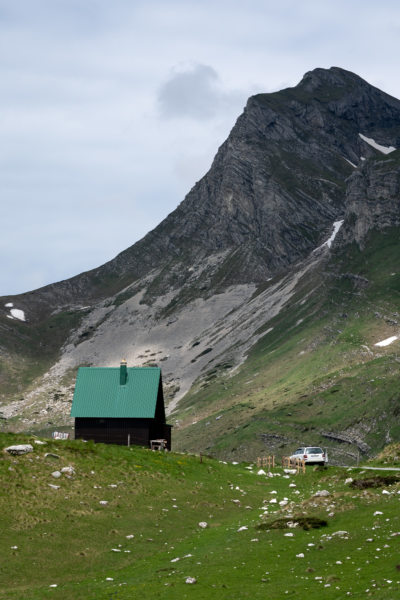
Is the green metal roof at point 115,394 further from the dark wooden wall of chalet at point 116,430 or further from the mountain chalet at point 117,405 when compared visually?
the dark wooden wall of chalet at point 116,430

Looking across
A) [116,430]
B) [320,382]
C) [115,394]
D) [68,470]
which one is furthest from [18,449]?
[320,382]

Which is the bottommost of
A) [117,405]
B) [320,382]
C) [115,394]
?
[117,405]

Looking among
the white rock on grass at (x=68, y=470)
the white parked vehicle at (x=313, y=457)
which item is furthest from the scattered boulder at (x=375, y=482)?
the white parked vehicle at (x=313, y=457)

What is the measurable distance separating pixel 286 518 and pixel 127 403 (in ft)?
119

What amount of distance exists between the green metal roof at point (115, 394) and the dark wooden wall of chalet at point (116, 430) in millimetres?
920

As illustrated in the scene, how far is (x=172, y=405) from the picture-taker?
18825cm

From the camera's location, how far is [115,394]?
73688 mm

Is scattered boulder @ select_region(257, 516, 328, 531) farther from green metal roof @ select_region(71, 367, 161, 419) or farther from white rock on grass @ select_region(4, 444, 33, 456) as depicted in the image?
green metal roof @ select_region(71, 367, 161, 419)

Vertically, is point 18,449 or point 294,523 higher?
point 18,449

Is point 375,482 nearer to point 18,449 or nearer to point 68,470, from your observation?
point 68,470

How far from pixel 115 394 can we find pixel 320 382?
63.7 metres

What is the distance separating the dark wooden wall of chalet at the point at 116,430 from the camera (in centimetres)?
7269

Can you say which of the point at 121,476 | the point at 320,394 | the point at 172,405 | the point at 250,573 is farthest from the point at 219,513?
the point at 172,405

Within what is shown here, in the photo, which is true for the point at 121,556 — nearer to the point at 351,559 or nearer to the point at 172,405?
the point at 351,559
